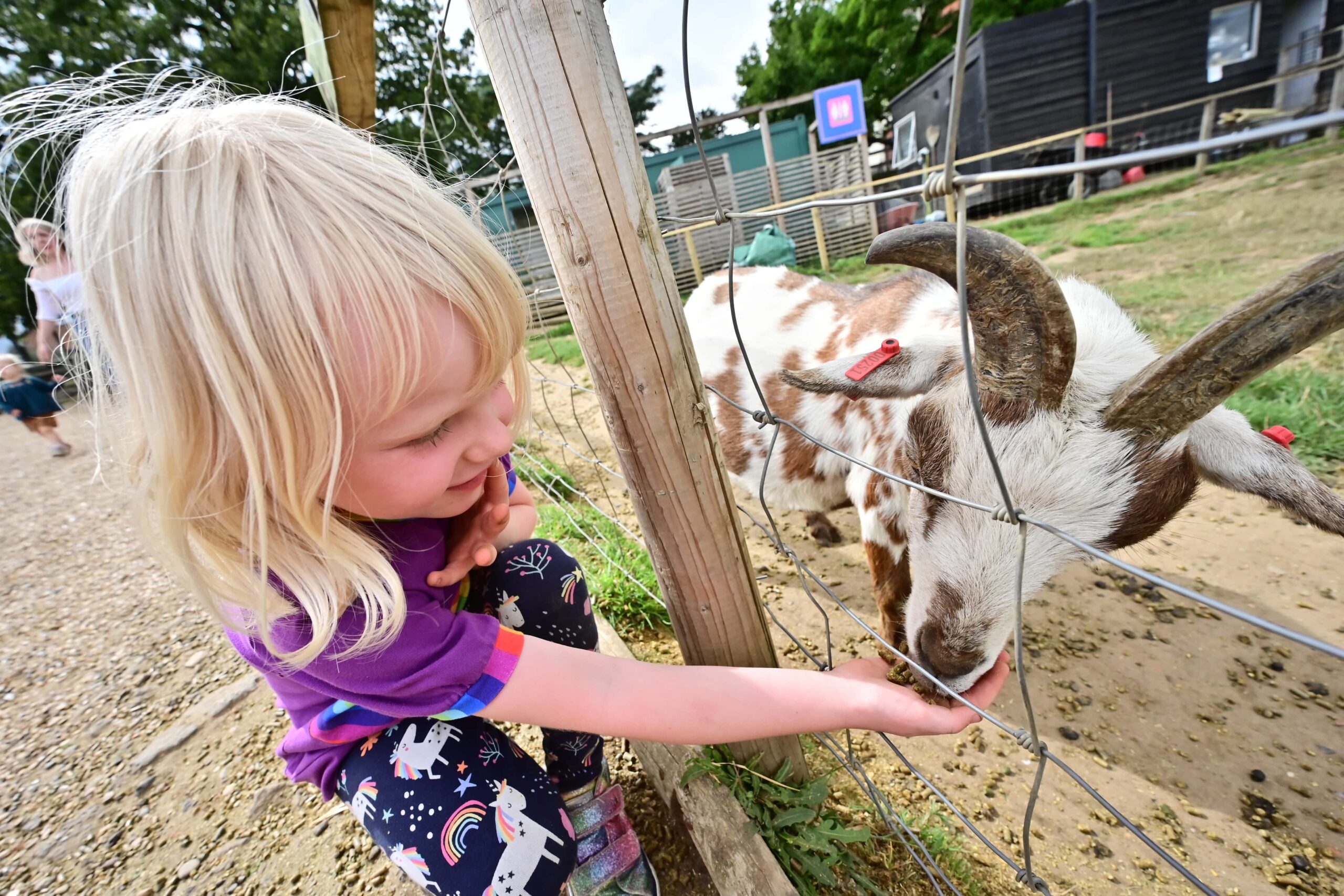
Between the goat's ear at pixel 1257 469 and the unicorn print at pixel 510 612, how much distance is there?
1709mm

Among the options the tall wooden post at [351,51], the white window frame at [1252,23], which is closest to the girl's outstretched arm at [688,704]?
the tall wooden post at [351,51]

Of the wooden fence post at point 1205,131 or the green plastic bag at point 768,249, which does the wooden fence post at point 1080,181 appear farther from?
the green plastic bag at point 768,249

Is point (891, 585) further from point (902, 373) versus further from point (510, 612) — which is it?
point (510, 612)

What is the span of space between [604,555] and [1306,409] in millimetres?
3476

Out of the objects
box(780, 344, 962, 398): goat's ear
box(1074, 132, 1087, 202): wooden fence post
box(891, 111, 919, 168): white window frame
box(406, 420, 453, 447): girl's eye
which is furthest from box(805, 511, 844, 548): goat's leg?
box(891, 111, 919, 168): white window frame

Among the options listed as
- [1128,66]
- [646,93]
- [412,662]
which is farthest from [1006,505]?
[646,93]

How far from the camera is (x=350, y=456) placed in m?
0.93

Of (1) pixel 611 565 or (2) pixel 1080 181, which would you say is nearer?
(1) pixel 611 565

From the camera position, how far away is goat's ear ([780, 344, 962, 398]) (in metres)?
1.69

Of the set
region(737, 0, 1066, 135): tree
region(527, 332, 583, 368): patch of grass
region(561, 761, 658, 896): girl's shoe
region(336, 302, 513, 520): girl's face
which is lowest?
region(527, 332, 583, 368): patch of grass

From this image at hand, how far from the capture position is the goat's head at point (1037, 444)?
4.03 feet

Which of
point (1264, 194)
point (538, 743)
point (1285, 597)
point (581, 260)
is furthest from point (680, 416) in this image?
point (1264, 194)

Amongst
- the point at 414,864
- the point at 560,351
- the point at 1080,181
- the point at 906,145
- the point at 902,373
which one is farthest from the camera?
the point at 906,145

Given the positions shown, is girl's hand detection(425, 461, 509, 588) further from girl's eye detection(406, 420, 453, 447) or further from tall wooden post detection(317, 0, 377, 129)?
tall wooden post detection(317, 0, 377, 129)
